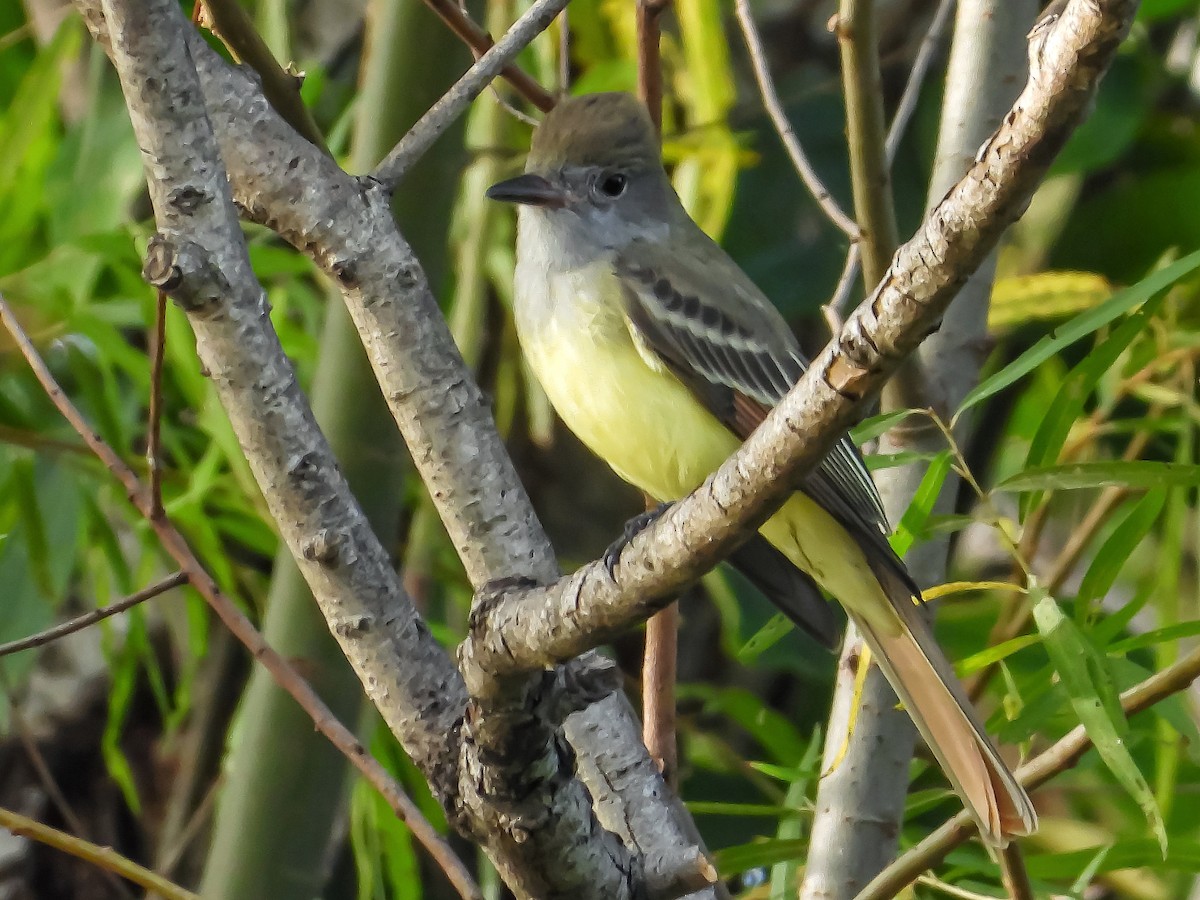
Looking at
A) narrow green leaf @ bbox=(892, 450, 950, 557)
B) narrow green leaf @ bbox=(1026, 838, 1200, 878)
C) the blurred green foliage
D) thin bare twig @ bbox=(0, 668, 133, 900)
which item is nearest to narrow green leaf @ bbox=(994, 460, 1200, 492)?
the blurred green foliage

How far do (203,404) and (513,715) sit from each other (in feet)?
3.37

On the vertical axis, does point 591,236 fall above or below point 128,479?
above

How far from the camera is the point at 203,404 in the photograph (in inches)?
73.2

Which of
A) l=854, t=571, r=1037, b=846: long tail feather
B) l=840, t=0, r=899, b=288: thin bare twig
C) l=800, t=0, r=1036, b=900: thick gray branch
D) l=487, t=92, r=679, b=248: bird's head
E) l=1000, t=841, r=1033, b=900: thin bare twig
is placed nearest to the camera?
l=1000, t=841, r=1033, b=900: thin bare twig

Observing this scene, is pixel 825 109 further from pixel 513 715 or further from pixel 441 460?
pixel 513 715

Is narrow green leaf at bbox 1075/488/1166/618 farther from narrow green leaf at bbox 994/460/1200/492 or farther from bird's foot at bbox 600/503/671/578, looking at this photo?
bird's foot at bbox 600/503/671/578

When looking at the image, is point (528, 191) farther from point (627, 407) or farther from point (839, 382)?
point (839, 382)

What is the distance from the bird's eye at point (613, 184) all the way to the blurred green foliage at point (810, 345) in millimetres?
170

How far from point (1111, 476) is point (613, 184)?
808 millimetres

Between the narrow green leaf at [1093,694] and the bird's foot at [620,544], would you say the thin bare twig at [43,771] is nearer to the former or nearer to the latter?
the bird's foot at [620,544]

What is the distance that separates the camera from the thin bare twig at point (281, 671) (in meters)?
1.17

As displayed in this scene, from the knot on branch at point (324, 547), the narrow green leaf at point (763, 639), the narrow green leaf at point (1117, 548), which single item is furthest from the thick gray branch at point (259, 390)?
the narrow green leaf at point (1117, 548)

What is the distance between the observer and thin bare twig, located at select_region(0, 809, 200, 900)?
1.14m

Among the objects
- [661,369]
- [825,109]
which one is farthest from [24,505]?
[825,109]
